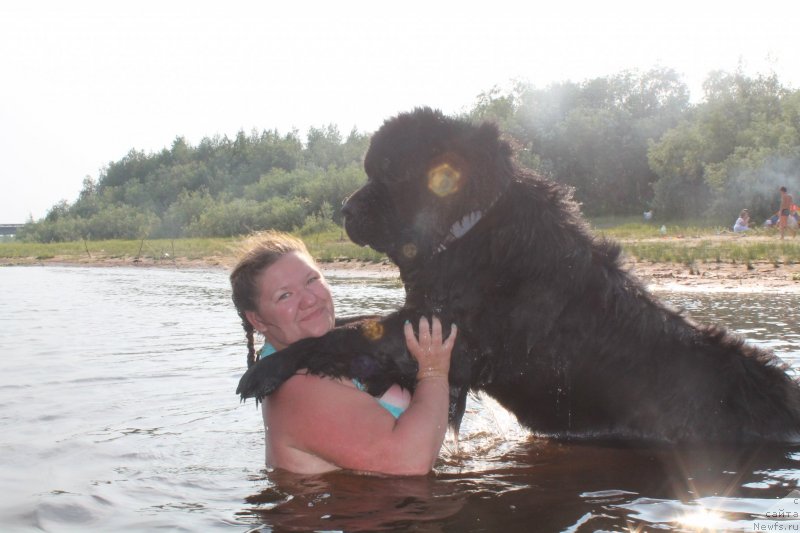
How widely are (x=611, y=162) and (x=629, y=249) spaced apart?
30.1 meters

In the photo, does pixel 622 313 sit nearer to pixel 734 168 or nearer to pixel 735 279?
pixel 735 279

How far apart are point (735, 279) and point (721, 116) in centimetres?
2718

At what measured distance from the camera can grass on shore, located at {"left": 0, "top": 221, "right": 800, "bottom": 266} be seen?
15.6 m

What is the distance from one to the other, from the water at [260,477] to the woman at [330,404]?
22 centimetres

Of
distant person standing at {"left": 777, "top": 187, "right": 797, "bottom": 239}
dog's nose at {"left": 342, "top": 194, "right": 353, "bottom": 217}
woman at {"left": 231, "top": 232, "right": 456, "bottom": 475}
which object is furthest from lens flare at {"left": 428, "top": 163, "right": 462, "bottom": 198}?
distant person standing at {"left": 777, "top": 187, "right": 797, "bottom": 239}

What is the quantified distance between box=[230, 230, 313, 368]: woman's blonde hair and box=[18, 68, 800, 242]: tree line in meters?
14.7

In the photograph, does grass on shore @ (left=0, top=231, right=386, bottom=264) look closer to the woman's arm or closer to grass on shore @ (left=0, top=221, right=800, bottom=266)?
grass on shore @ (left=0, top=221, right=800, bottom=266)

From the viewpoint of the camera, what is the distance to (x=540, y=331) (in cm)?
391

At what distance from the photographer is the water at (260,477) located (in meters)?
3.63

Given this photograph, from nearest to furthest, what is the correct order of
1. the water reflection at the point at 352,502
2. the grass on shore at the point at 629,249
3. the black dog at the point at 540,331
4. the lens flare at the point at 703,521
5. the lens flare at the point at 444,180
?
the lens flare at the point at 703,521, the water reflection at the point at 352,502, the black dog at the point at 540,331, the lens flare at the point at 444,180, the grass on shore at the point at 629,249

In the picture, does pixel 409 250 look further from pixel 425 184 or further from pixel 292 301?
pixel 292 301

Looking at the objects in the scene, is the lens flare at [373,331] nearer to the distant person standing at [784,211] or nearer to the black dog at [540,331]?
the black dog at [540,331]

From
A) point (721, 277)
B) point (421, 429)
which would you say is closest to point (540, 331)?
point (421, 429)

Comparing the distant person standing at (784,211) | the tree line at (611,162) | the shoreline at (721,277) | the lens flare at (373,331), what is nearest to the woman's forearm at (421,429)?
the lens flare at (373,331)
